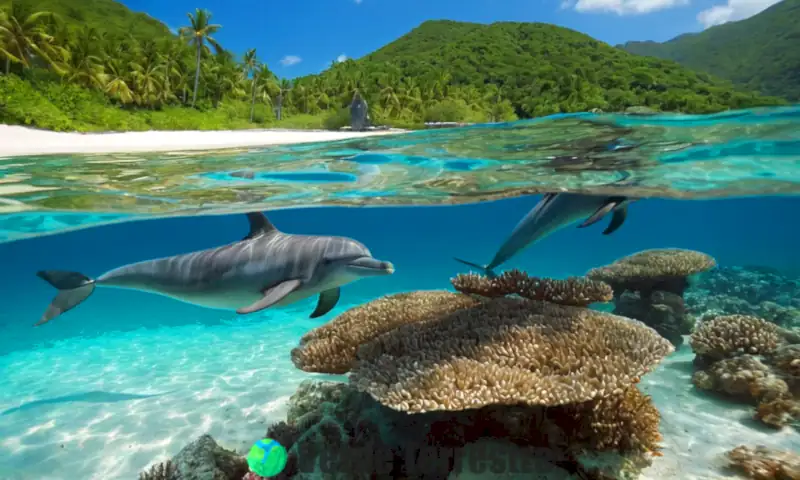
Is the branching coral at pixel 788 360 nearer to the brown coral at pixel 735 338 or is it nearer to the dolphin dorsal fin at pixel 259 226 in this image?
the brown coral at pixel 735 338

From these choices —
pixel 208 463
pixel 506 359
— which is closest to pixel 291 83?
pixel 208 463

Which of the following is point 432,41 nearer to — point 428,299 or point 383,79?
point 383,79

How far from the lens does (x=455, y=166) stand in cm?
1022

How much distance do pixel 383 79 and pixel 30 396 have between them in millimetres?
39772

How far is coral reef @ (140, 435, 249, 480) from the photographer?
17.2 ft

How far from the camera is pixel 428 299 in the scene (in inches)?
271

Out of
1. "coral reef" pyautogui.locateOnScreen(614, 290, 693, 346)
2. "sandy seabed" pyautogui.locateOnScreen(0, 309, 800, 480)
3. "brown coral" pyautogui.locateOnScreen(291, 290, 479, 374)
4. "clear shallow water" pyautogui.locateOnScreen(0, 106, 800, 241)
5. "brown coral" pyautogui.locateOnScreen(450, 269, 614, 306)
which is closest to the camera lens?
"brown coral" pyautogui.locateOnScreen(291, 290, 479, 374)

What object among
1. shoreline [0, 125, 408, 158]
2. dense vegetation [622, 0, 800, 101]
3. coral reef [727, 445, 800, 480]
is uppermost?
dense vegetation [622, 0, 800, 101]

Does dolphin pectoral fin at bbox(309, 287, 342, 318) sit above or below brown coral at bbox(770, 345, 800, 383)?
above

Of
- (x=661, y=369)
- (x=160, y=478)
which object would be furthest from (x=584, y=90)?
(x=160, y=478)

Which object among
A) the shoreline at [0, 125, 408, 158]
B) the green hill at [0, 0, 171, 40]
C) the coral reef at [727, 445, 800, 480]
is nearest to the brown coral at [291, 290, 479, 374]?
the coral reef at [727, 445, 800, 480]

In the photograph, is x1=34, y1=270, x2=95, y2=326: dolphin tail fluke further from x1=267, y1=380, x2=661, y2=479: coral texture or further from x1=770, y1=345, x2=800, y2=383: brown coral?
x1=770, y1=345, x2=800, y2=383: brown coral

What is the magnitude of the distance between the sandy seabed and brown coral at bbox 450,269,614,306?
1.93m

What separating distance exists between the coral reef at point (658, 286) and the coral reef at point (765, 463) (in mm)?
4785
